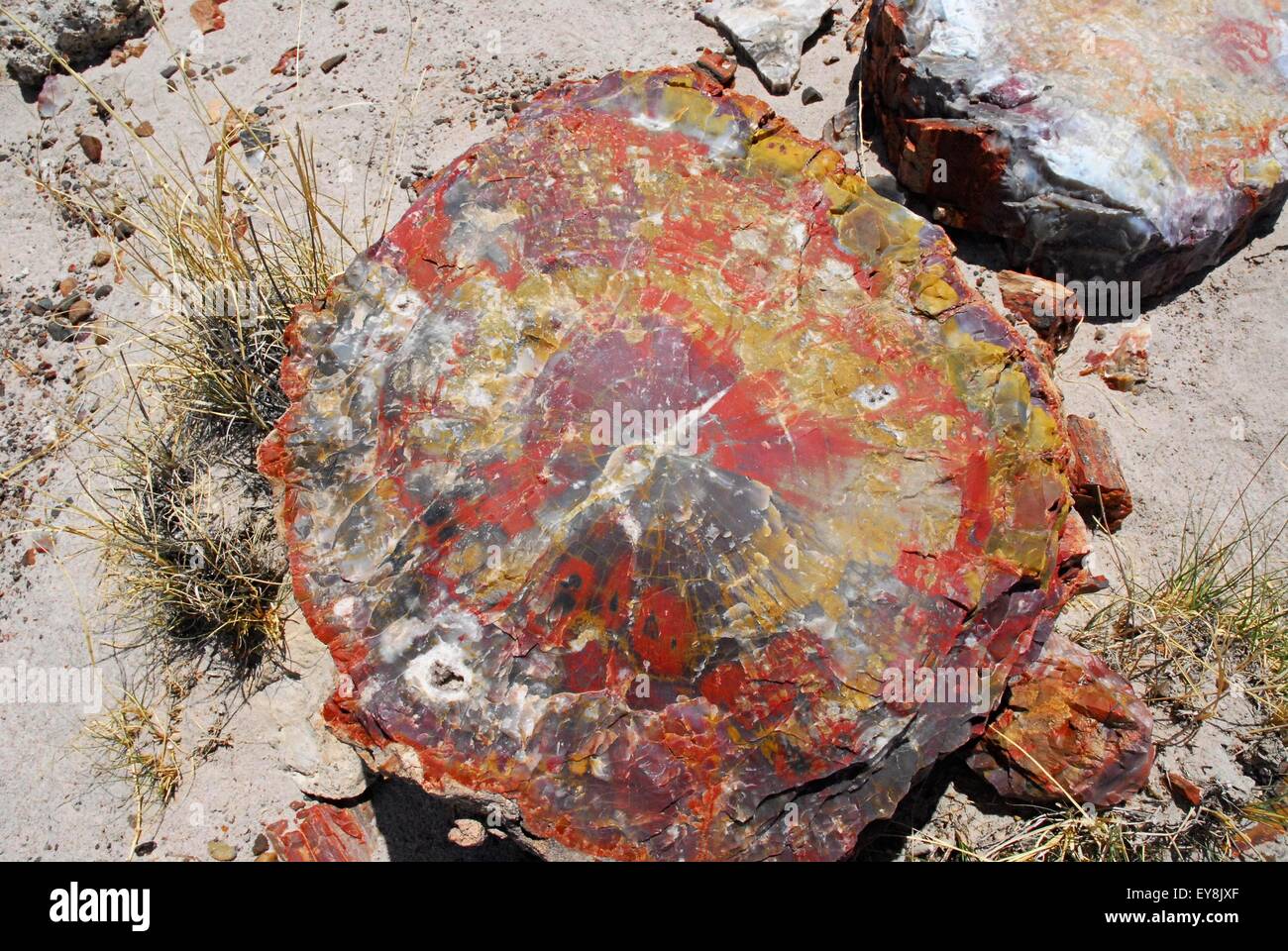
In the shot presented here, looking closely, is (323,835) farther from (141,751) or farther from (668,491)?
(668,491)

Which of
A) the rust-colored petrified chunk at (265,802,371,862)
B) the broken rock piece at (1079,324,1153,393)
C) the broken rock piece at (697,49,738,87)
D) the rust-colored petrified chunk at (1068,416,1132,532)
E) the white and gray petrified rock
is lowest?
the rust-colored petrified chunk at (265,802,371,862)

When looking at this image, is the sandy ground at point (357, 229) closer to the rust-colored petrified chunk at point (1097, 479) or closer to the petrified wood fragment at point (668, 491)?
the rust-colored petrified chunk at point (1097, 479)

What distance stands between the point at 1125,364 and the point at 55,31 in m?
5.26

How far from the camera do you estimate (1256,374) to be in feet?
13.0

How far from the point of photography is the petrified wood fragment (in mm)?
2693

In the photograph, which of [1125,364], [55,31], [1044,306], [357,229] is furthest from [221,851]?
[55,31]

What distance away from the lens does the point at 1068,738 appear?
3213 millimetres

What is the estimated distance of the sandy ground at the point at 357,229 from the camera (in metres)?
3.69

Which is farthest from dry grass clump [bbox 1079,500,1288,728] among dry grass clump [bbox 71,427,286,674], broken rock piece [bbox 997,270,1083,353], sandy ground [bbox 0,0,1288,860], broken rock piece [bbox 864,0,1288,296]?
dry grass clump [bbox 71,427,286,674]

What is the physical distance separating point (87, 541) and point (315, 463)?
1.76 metres

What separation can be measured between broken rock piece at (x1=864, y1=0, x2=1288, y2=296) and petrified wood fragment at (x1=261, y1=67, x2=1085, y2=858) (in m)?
1.09

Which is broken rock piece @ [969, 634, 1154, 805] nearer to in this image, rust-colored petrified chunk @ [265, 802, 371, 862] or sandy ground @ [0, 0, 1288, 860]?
sandy ground @ [0, 0, 1288, 860]

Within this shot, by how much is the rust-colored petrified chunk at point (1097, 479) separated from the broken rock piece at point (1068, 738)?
0.72 m

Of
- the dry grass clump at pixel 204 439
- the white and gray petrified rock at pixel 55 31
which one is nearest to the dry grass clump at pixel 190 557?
the dry grass clump at pixel 204 439
